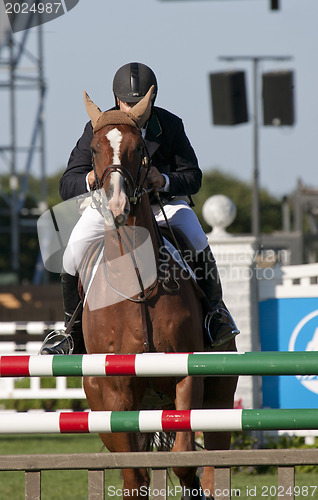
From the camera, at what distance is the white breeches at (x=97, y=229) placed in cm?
518

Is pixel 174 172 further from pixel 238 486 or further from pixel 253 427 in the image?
pixel 238 486

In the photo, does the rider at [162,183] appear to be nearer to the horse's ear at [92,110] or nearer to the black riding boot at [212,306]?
the black riding boot at [212,306]

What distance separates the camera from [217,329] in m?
5.10

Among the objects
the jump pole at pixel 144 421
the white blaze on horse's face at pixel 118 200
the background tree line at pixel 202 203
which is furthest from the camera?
the background tree line at pixel 202 203

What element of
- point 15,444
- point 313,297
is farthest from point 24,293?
point 313,297

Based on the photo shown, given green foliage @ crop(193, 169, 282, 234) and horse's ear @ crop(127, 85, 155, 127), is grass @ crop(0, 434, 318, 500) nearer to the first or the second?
horse's ear @ crop(127, 85, 155, 127)

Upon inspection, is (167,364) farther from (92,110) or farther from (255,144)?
(255,144)

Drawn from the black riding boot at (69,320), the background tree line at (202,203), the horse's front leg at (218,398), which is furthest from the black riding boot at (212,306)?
the background tree line at (202,203)

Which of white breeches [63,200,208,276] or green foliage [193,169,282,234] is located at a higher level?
white breeches [63,200,208,276]

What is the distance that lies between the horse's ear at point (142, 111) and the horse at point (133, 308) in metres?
0.02

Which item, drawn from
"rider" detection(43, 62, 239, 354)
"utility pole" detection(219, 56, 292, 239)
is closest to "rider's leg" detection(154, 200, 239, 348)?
"rider" detection(43, 62, 239, 354)

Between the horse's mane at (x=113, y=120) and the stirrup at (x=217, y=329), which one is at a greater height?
the horse's mane at (x=113, y=120)

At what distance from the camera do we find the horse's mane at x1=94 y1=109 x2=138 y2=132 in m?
4.55

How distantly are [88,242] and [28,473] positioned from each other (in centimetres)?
218
